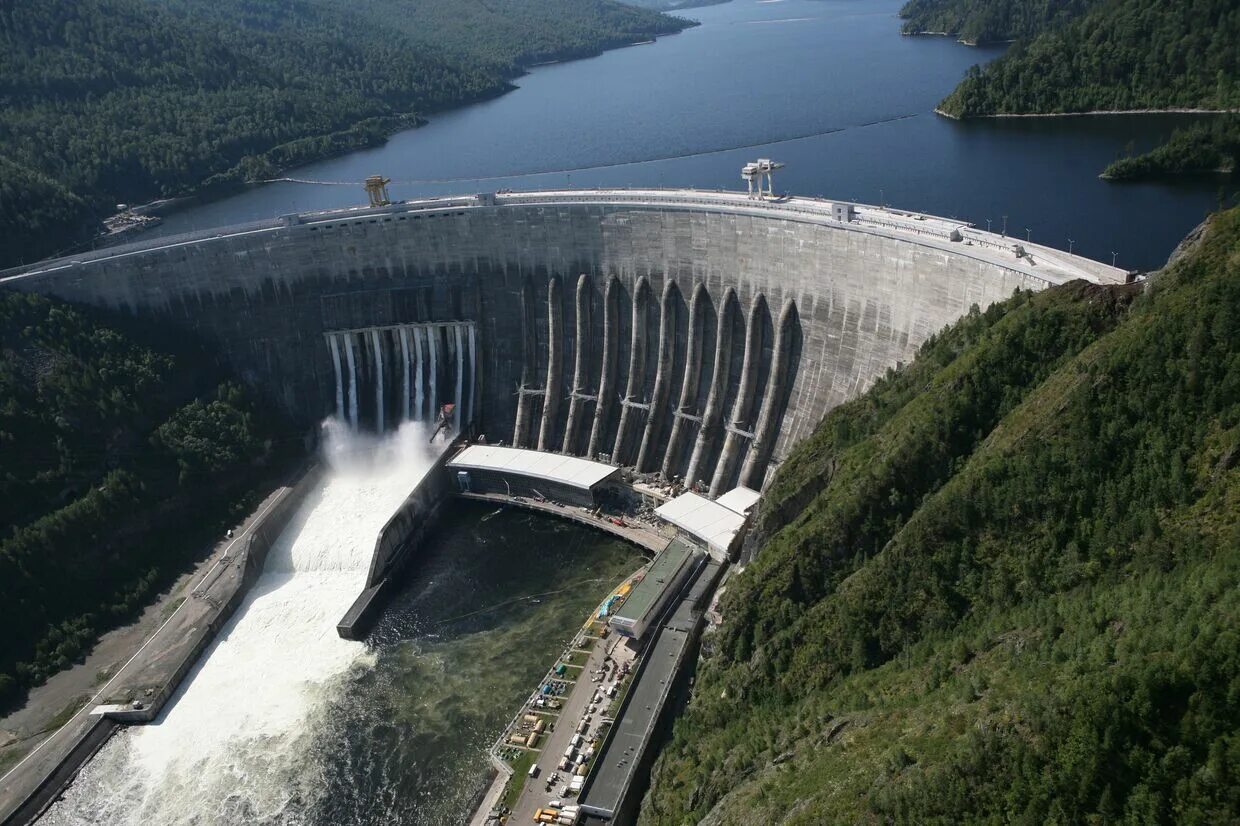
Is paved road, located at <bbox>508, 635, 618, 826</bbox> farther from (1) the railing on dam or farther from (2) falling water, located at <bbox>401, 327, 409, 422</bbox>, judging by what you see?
(2) falling water, located at <bbox>401, 327, 409, 422</bbox>

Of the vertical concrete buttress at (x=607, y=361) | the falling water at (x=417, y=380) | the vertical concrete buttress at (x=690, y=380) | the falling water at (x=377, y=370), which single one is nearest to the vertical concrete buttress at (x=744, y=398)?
the vertical concrete buttress at (x=690, y=380)

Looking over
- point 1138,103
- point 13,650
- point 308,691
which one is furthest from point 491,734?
point 1138,103

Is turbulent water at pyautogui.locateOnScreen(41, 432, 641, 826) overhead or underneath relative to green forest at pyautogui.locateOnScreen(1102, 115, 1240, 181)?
underneath

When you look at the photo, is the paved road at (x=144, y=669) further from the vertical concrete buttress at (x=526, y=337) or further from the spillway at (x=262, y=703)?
the vertical concrete buttress at (x=526, y=337)

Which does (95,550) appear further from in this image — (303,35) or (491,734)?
(303,35)

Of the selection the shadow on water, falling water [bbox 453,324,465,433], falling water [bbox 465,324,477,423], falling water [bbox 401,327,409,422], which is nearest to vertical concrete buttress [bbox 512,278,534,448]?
falling water [bbox 465,324,477,423]

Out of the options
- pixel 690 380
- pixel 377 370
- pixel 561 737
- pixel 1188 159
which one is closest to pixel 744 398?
pixel 690 380
